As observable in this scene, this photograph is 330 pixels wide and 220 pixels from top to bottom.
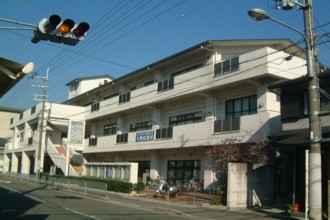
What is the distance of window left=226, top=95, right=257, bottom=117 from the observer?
24.9m

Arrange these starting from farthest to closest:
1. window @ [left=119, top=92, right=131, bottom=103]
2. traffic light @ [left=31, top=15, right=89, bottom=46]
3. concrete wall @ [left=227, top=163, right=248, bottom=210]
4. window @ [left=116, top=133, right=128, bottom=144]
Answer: window @ [left=119, top=92, right=131, bottom=103]
window @ [left=116, top=133, right=128, bottom=144]
concrete wall @ [left=227, top=163, right=248, bottom=210]
traffic light @ [left=31, top=15, right=89, bottom=46]

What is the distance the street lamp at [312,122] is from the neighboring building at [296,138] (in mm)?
3420

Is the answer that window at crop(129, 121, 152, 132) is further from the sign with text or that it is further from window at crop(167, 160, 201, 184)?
the sign with text

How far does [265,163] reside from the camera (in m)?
21.4

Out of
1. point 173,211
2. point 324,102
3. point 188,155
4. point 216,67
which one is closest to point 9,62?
point 173,211

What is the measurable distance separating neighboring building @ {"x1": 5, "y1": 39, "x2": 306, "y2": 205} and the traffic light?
9773 mm

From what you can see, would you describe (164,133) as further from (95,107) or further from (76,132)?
(95,107)

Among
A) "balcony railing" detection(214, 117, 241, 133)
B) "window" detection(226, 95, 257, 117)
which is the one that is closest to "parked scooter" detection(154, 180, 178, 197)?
"balcony railing" detection(214, 117, 241, 133)

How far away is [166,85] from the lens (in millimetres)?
31219

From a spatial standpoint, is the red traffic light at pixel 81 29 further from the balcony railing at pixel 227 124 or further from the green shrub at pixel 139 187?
the green shrub at pixel 139 187

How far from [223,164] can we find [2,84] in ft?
51.1

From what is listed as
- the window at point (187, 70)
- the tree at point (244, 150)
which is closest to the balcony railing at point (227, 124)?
the tree at point (244, 150)

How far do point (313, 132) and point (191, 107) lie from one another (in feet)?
54.9

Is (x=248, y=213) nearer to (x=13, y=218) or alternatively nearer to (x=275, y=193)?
(x=275, y=193)
